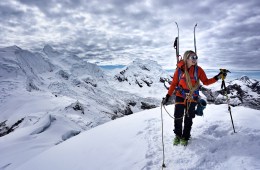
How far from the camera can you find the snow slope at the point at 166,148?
5922 millimetres

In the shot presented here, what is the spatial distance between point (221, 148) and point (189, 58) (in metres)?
2.74

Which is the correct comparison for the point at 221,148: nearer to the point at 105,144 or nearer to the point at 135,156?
the point at 135,156

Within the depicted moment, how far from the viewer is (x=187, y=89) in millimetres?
7250

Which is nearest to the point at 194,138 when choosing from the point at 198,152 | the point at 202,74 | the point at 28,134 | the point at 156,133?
the point at 198,152

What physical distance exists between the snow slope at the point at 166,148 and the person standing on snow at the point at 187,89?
0.39 metres

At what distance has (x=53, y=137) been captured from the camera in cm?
1638

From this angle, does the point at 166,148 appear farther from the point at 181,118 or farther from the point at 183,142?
the point at 181,118

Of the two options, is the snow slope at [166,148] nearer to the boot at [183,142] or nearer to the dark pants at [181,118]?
the boot at [183,142]

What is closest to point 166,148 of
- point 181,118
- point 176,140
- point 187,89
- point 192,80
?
point 176,140

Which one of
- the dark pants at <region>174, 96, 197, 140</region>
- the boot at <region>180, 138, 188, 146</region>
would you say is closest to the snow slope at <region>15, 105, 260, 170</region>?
the boot at <region>180, 138, 188, 146</region>

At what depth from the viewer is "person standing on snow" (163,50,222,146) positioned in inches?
281

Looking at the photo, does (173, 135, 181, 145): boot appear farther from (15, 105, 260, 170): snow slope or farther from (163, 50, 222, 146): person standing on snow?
(15, 105, 260, 170): snow slope

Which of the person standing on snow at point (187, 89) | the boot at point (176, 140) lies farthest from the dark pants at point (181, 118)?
the boot at point (176, 140)

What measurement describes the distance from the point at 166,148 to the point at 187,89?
1912mm
